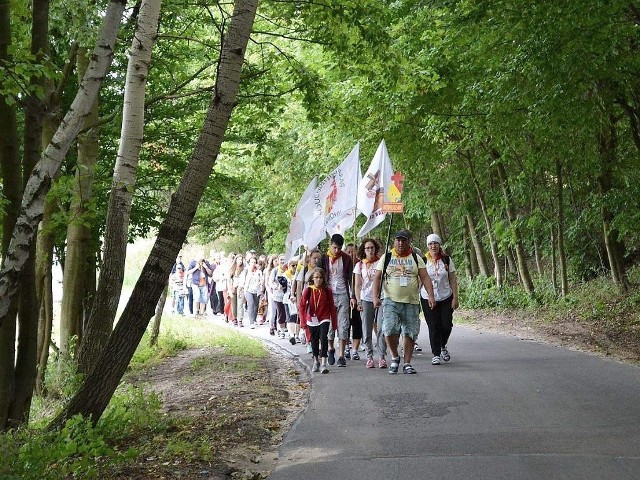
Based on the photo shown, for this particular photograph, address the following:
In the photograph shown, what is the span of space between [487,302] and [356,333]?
12238mm

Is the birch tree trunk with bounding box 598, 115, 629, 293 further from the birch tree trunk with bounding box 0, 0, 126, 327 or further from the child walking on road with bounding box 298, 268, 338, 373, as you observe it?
the birch tree trunk with bounding box 0, 0, 126, 327

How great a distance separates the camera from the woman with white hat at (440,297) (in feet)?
43.7

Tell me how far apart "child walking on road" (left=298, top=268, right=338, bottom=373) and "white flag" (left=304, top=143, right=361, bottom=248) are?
1.94m

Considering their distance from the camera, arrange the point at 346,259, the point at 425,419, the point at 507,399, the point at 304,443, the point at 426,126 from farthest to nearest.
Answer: the point at 426,126, the point at 346,259, the point at 507,399, the point at 425,419, the point at 304,443

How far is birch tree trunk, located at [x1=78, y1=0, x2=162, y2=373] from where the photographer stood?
8773 millimetres

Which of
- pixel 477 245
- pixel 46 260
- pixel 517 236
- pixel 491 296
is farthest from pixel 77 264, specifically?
pixel 477 245

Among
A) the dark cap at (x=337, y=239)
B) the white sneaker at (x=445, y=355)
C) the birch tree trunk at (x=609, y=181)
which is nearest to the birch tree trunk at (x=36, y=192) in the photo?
the dark cap at (x=337, y=239)

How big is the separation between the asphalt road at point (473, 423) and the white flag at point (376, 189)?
8.76 feet

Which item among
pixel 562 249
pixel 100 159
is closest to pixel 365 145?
pixel 562 249

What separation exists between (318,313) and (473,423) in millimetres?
5273

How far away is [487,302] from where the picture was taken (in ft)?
86.2

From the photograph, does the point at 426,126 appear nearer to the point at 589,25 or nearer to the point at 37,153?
the point at 589,25

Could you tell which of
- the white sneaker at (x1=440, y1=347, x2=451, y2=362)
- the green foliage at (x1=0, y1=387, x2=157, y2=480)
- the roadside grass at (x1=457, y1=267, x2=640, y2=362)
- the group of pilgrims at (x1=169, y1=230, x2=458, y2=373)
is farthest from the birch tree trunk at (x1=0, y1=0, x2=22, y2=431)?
the roadside grass at (x1=457, y1=267, x2=640, y2=362)

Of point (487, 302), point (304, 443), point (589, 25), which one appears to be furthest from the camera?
point (487, 302)
